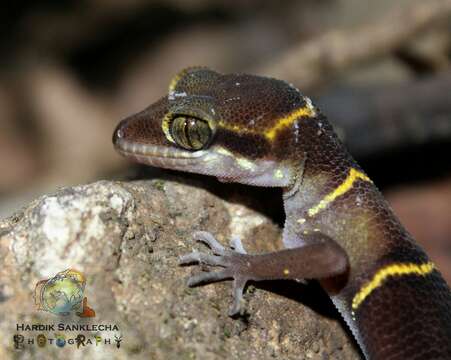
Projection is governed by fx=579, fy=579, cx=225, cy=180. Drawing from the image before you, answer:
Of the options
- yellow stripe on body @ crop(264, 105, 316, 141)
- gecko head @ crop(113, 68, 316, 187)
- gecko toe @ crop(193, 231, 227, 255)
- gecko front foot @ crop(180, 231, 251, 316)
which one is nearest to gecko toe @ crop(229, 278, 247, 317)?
gecko front foot @ crop(180, 231, 251, 316)

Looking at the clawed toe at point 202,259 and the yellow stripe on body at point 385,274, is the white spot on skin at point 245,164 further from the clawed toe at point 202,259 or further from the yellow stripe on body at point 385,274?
the yellow stripe on body at point 385,274

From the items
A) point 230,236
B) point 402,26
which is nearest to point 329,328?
point 230,236

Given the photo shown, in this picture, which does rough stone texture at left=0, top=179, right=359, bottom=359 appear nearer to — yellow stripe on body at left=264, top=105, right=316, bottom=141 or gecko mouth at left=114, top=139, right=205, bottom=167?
gecko mouth at left=114, top=139, right=205, bottom=167

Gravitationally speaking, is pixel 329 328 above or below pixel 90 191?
below

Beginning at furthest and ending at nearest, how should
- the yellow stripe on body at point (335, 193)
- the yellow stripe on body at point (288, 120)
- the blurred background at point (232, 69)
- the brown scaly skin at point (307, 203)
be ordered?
the blurred background at point (232, 69) < the yellow stripe on body at point (335, 193) < the yellow stripe on body at point (288, 120) < the brown scaly skin at point (307, 203)

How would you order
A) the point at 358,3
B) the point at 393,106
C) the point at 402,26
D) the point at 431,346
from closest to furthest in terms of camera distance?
the point at 431,346 < the point at 393,106 < the point at 402,26 < the point at 358,3

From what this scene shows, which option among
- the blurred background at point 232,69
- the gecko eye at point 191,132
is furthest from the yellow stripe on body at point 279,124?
the blurred background at point 232,69

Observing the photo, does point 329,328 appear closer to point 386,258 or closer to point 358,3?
point 386,258
